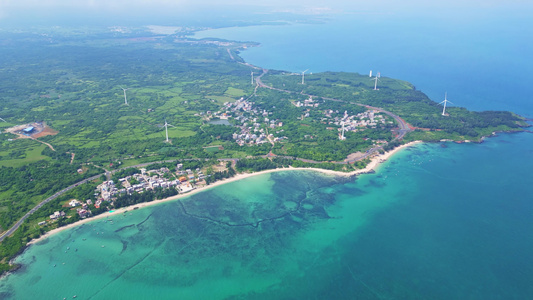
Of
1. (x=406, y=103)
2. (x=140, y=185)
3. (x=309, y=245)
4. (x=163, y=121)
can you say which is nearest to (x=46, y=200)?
(x=140, y=185)

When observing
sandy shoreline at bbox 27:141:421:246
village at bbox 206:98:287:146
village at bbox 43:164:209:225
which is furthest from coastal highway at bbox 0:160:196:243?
village at bbox 206:98:287:146

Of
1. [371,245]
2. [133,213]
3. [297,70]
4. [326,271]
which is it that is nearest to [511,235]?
[371,245]

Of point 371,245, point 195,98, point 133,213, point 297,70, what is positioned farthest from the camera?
point 297,70

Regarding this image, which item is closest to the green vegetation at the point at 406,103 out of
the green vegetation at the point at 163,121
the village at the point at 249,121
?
the green vegetation at the point at 163,121

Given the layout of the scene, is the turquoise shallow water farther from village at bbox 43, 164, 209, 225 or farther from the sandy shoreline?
village at bbox 43, 164, 209, 225

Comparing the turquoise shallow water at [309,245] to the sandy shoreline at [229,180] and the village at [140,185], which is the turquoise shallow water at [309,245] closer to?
the sandy shoreline at [229,180]

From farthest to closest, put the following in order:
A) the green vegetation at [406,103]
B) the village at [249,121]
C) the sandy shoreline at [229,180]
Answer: the green vegetation at [406,103] → the village at [249,121] → the sandy shoreline at [229,180]

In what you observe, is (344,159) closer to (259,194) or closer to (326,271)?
(259,194)
